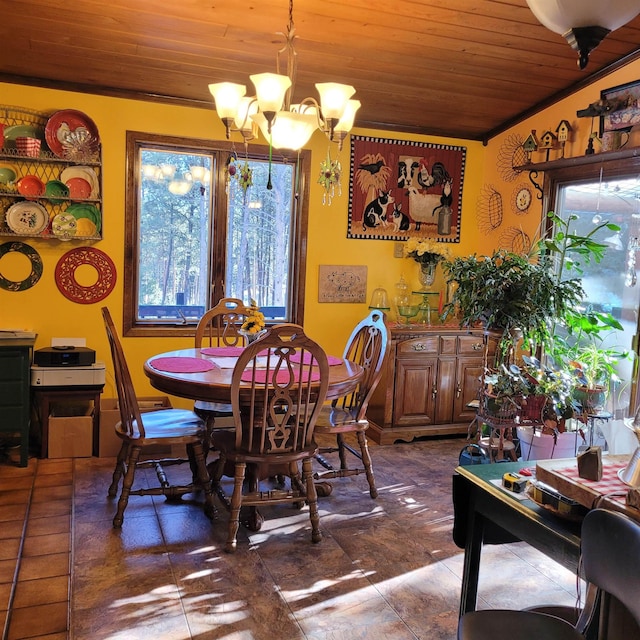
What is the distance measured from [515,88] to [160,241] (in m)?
2.67

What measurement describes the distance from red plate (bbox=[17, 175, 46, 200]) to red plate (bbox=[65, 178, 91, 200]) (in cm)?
16

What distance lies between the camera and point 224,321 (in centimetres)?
428

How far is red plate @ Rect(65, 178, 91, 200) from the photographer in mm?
4104

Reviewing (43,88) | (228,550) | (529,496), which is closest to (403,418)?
(228,550)

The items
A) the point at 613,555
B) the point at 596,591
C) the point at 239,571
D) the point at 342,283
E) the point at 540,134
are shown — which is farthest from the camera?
the point at 342,283

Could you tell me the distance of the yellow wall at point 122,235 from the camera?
4082 mm

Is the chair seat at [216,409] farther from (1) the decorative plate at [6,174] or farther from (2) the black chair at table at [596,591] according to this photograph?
(2) the black chair at table at [596,591]

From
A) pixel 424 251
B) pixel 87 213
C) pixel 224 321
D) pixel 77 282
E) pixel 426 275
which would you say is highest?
pixel 87 213

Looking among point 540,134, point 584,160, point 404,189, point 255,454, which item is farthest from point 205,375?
point 540,134

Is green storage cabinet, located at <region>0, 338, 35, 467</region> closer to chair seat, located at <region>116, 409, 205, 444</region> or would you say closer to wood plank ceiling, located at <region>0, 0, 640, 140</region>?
chair seat, located at <region>116, 409, 205, 444</region>

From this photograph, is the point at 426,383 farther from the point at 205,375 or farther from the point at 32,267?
the point at 32,267

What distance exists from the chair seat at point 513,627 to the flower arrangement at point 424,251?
11.2 feet

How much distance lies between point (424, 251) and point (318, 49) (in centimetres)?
172

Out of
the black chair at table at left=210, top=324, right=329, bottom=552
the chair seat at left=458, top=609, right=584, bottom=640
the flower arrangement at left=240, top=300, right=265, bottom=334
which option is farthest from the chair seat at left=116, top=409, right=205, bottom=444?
the chair seat at left=458, top=609, right=584, bottom=640
